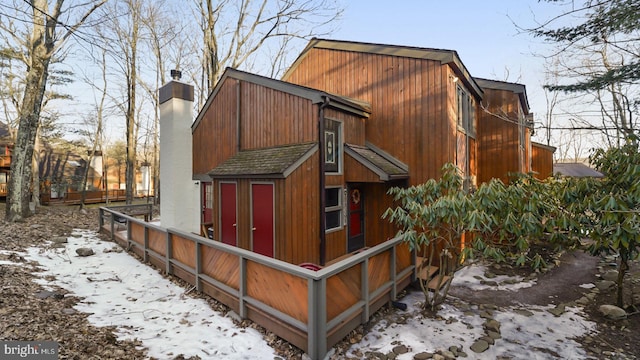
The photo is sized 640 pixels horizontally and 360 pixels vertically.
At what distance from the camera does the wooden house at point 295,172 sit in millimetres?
6426

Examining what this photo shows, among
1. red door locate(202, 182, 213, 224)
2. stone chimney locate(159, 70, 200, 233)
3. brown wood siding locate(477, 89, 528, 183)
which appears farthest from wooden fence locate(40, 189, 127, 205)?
brown wood siding locate(477, 89, 528, 183)

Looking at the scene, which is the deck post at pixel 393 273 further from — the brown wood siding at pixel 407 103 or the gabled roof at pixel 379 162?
the brown wood siding at pixel 407 103

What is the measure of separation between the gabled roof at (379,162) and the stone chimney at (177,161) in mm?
6051

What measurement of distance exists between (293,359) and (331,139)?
16.2 ft

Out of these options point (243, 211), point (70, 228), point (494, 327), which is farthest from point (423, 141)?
point (70, 228)

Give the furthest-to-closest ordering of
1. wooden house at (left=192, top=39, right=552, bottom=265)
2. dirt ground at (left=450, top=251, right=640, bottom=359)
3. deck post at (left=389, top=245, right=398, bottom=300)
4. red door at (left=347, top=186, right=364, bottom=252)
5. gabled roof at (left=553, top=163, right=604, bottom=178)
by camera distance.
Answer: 1. gabled roof at (left=553, top=163, right=604, bottom=178)
2. red door at (left=347, top=186, right=364, bottom=252)
3. wooden house at (left=192, top=39, right=552, bottom=265)
4. deck post at (left=389, top=245, right=398, bottom=300)
5. dirt ground at (left=450, top=251, right=640, bottom=359)

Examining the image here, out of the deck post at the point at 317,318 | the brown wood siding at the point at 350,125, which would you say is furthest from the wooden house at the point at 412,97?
the deck post at the point at 317,318

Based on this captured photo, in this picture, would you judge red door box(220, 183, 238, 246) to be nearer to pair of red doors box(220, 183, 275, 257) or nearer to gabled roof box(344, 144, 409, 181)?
pair of red doors box(220, 183, 275, 257)

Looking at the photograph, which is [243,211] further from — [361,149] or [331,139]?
[361,149]

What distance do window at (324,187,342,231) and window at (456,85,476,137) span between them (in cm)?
392

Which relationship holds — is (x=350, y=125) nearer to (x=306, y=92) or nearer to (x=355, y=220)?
(x=306, y=92)

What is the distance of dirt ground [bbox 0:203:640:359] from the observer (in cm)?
337

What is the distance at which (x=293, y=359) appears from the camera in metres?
3.57

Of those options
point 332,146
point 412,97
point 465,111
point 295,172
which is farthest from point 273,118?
point 465,111
